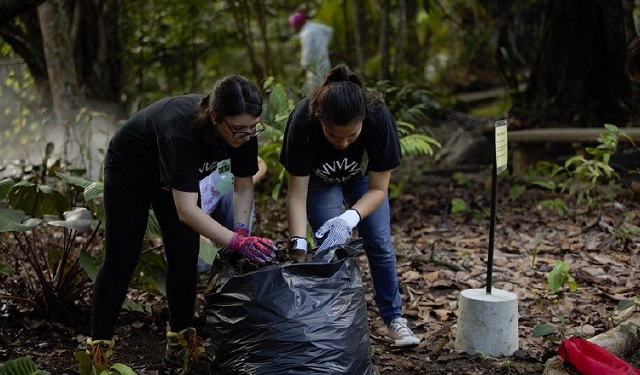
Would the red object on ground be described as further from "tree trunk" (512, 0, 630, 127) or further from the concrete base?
"tree trunk" (512, 0, 630, 127)

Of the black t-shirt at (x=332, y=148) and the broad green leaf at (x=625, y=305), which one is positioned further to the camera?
the broad green leaf at (x=625, y=305)

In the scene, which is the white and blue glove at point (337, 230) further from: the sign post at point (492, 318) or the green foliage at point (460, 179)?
the green foliage at point (460, 179)

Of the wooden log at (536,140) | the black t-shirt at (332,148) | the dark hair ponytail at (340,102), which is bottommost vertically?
the wooden log at (536,140)

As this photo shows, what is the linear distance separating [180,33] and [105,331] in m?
8.11

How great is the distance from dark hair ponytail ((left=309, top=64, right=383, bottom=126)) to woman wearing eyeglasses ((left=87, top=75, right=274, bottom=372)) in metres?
0.25

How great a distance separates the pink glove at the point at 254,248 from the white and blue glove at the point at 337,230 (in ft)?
0.82

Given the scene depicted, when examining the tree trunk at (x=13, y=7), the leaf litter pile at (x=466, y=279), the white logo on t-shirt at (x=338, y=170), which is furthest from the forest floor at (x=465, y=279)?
the tree trunk at (x=13, y=7)

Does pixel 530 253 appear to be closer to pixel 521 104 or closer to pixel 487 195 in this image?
pixel 487 195

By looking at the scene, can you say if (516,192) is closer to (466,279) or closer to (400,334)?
(466,279)

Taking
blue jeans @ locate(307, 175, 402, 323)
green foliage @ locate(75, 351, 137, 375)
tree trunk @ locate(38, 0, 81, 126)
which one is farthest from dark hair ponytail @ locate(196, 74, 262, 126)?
tree trunk @ locate(38, 0, 81, 126)

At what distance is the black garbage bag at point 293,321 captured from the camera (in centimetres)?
267

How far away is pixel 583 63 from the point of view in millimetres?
7297

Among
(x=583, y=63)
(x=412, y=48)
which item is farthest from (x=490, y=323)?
(x=412, y=48)

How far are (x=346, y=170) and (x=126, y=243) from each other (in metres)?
0.97
